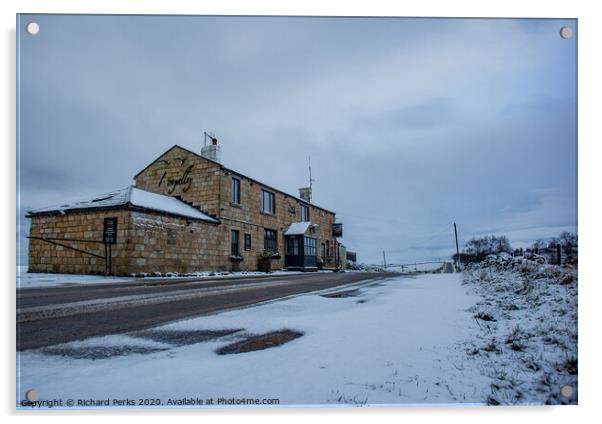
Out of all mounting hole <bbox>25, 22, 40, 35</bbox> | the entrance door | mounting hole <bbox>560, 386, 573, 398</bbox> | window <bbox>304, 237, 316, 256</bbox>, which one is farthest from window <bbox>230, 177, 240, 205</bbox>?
mounting hole <bbox>560, 386, 573, 398</bbox>

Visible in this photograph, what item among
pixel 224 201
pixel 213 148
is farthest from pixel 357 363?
pixel 224 201

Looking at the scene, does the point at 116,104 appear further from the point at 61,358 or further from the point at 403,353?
the point at 403,353

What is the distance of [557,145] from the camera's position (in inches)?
117

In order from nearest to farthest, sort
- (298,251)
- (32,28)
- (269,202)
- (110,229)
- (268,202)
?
(32,28) < (110,229) < (268,202) < (269,202) < (298,251)

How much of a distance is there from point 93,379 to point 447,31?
3.58m

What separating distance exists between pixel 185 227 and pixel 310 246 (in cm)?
907

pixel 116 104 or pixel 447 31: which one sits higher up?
pixel 447 31

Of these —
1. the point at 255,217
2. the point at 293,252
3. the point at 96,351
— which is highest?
the point at 255,217

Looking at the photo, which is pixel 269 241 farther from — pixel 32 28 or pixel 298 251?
pixel 32 28

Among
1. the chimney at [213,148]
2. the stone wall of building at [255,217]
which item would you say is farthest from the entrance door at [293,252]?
the chimney at [213,148]

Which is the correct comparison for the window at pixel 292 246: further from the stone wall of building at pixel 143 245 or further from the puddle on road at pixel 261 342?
the puddle on road at pixel 261 342

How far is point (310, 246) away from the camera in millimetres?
20203

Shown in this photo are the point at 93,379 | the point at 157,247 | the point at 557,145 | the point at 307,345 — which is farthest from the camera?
the point at 157,247
